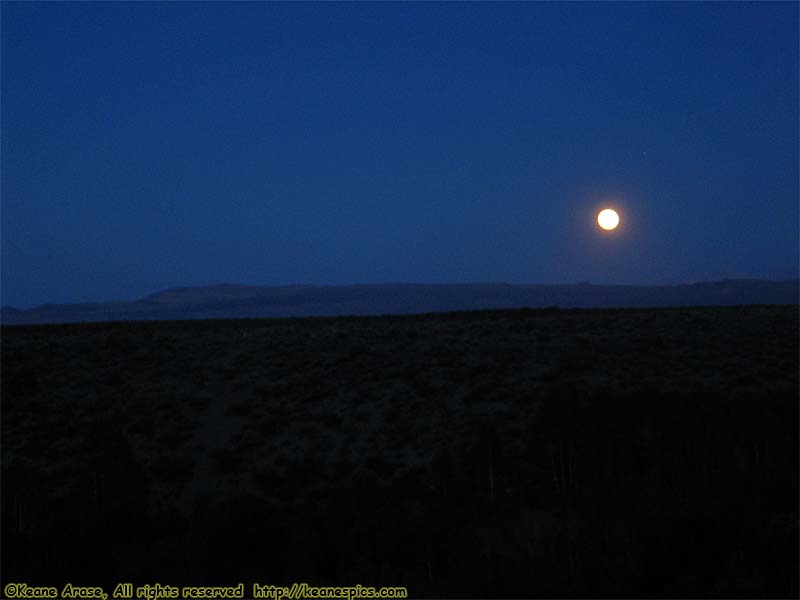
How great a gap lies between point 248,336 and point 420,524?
2262 centimetres

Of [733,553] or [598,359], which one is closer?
[733,553]

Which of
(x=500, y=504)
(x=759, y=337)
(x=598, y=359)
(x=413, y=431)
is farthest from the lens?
(x=759, y=337)

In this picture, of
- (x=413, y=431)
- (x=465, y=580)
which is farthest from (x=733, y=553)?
(x=413, y=431)

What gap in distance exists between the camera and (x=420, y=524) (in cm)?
1249

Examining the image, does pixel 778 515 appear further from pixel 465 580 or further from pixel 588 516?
pixel 465 580

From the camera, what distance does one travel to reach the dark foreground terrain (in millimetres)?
10297

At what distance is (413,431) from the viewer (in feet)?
64.3

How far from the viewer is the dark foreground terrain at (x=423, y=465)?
10.3 meters

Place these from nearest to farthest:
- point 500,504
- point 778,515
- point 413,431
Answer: point 778,515
point 500,504
point 413,431

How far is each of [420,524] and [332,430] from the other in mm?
8240

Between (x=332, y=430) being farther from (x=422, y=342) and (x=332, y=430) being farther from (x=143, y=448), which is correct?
(x=422, y=342)

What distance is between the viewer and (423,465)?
17.1 meters

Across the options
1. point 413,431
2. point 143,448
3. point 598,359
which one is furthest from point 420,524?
point 598,359

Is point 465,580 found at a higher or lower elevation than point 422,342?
lower
